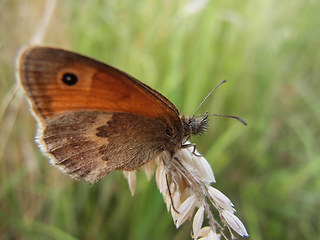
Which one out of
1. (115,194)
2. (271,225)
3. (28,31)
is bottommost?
(115,194)

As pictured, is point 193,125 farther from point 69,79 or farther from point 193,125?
point 69,79

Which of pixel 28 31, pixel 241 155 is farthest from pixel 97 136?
pixel 241 155

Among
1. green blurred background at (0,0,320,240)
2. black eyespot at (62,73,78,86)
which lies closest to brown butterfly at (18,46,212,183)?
black eyespot at (62,73,78,86)

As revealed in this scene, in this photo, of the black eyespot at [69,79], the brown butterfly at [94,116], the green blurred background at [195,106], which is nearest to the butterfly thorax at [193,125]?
the brown butterfly at [94,116]

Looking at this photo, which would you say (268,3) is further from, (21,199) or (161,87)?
(21,199)

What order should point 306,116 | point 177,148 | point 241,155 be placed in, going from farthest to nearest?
point 306,116 → point 241,155 → point 177,148

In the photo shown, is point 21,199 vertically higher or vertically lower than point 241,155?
lower

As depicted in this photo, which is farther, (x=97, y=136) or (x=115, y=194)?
(x=115, y=194)
